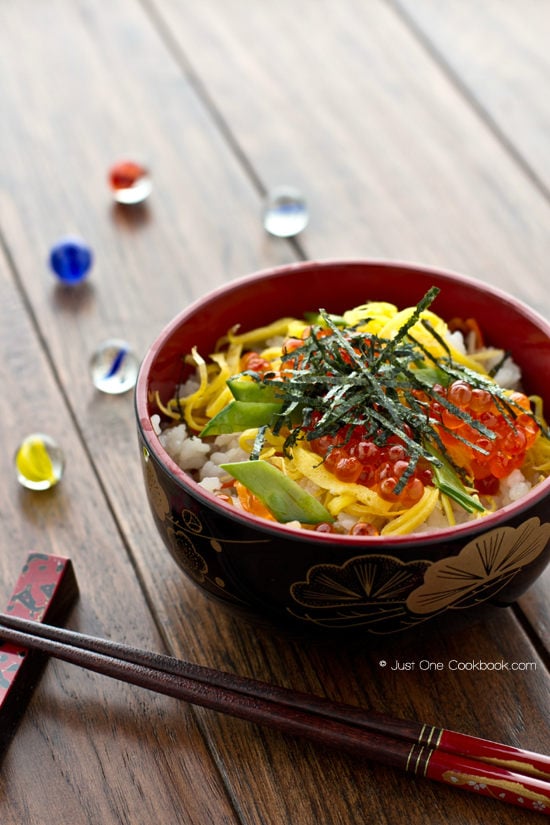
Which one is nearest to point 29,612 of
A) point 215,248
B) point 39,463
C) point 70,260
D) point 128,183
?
point 39,463

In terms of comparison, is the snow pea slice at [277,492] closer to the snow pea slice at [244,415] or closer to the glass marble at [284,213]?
the snow pea slice at [244,415]

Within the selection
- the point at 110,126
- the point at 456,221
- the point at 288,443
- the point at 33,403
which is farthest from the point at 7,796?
the point at 110,126

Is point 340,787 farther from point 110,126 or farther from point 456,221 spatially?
point 110,126

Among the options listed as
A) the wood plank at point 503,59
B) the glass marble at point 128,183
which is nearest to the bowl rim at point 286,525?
the glass marble at point 128,183

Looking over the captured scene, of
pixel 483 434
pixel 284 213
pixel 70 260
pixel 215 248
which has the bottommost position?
pixel 70 260

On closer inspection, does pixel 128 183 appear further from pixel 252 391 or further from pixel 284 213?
pixel 252 391
